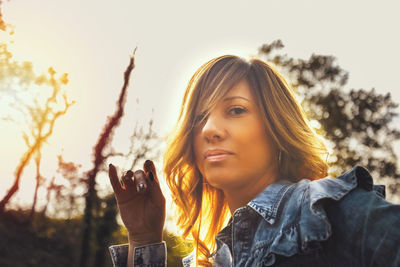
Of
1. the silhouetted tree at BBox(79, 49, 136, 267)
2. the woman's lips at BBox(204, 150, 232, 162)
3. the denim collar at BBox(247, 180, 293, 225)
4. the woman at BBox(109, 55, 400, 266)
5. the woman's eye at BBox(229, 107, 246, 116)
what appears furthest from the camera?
the silhouetted tree at BBox(79, 49, 136, 267)

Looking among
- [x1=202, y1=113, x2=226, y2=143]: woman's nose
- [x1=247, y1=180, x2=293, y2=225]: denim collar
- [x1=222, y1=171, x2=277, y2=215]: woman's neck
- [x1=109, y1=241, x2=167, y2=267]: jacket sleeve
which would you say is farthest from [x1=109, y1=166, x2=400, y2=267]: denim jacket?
[x1=109, y1=241, x2=167, y2=267]: jacket sleeve

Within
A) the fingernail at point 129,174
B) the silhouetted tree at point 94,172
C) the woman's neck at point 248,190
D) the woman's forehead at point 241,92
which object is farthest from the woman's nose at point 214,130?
the silhouetted tree at point 94,172

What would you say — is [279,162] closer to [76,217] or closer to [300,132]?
[300,132]

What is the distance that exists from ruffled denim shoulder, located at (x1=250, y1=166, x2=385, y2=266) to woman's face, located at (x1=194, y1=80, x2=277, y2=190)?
398 mm

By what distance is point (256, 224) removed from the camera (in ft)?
6.31

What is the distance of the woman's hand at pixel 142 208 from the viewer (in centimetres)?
245

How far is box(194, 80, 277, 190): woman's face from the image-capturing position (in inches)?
83.1

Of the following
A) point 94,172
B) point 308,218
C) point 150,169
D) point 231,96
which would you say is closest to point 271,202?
point 308,218

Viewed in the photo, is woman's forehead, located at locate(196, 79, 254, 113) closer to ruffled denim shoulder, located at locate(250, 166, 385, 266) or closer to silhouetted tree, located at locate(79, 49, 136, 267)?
ruffled denim shoulder, located at locate(250, 166, 385, 266)

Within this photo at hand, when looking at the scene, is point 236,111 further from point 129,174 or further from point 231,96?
point 129,174

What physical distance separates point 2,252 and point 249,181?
17135 mm

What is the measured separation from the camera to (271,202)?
1.87 meters

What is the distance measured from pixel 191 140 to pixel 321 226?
1.11m

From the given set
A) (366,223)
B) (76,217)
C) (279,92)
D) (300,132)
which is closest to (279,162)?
(300,132)
